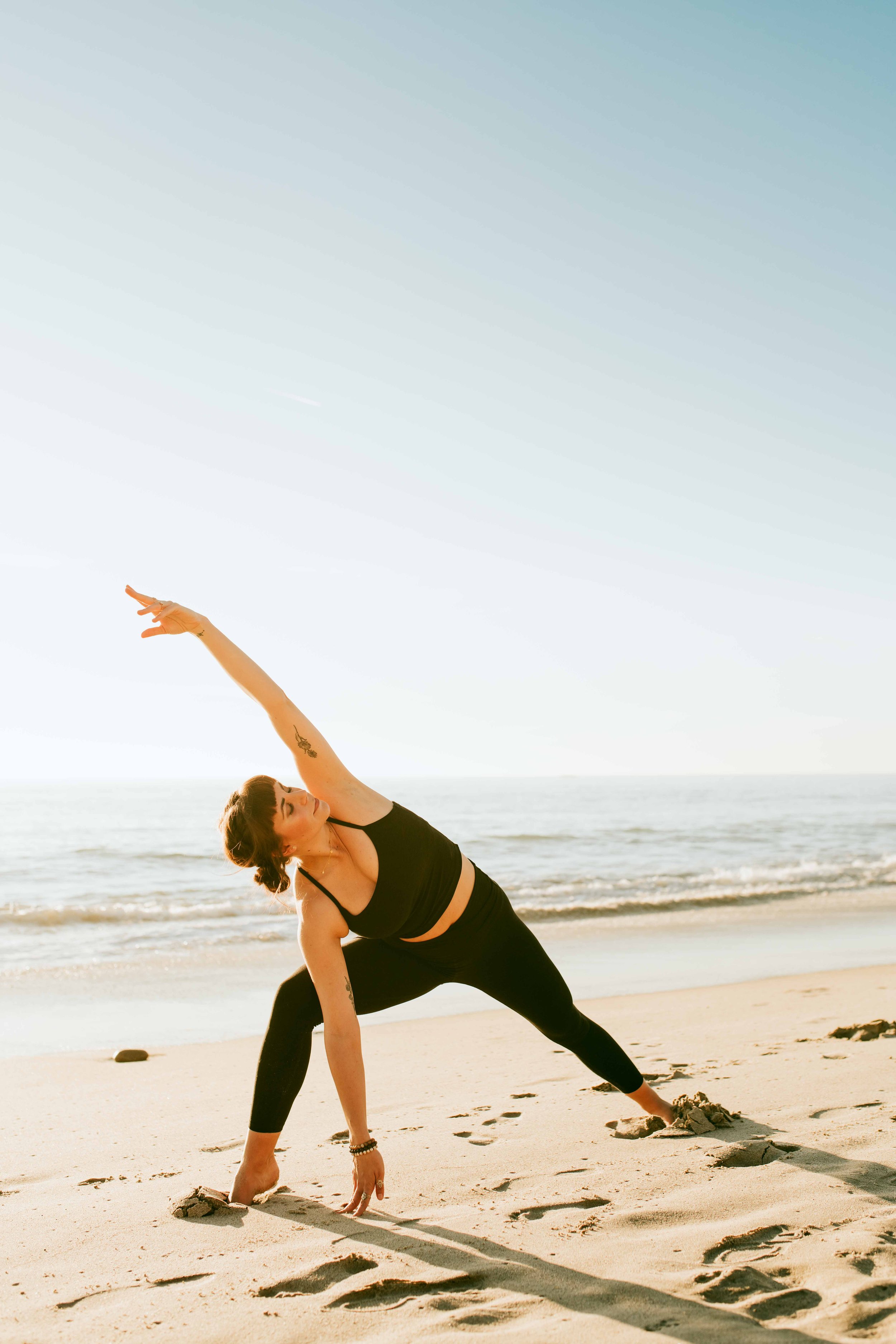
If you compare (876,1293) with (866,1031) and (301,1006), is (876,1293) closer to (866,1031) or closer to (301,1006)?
(301,1006)

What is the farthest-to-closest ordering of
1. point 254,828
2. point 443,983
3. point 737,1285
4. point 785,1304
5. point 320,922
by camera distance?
point 443,983
point 320,922
point 254,828
point 737,1285
point 785,1304

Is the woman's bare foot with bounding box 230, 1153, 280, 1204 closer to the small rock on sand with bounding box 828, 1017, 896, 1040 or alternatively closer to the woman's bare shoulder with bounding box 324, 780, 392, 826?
the woman's bare shoulder with bounding box 324, 780, 392, 826

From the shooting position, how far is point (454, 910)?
3229 millimetres

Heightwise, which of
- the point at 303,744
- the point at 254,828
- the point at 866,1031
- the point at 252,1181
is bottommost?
the point at 866,1031

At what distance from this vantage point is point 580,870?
19.3 metres

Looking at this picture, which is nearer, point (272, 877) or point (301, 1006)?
point (272, 877)

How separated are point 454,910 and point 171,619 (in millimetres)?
1388

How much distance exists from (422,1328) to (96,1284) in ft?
3.29

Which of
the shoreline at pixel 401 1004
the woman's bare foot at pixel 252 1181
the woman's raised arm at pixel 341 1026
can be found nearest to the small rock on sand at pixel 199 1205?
the woman's bare foot at pixel 252 1181

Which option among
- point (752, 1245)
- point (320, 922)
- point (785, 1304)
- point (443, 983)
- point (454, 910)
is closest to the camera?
point (785, 1304)

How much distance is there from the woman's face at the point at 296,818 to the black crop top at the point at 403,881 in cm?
10

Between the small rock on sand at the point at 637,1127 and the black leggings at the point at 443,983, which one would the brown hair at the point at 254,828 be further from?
the small rock on sand at the point at 637,1127

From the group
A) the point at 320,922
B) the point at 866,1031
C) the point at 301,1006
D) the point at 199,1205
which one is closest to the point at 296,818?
the point at 320,922

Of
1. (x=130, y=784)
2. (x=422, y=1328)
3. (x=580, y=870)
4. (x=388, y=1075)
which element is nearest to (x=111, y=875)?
(x=580, y=870)
